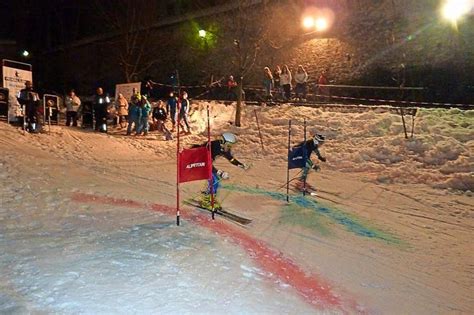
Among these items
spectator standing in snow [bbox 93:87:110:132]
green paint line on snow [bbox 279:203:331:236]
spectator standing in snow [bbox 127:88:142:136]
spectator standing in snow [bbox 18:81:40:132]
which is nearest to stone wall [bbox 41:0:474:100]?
spectator standing in snow [bbox 127:88:142:136]

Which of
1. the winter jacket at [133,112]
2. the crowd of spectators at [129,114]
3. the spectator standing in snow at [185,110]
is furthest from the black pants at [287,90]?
the winter jacket at [133,112]

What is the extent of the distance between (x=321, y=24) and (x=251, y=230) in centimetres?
1796

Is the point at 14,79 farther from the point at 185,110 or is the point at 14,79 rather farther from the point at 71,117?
the point at 185,110

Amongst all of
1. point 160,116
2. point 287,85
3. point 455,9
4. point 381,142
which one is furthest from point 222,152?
point 455,9

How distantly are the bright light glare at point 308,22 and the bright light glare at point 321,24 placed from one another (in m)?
0.30

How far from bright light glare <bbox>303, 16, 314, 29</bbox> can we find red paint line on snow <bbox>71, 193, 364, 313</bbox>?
17.6 m

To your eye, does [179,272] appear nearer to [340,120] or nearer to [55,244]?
[55,244]

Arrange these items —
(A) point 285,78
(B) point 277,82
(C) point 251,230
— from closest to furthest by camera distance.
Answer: (C) point 251,230 → (A) point 285,78 → (B) point 277,82

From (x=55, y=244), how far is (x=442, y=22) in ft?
64.1

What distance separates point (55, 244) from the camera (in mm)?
7203

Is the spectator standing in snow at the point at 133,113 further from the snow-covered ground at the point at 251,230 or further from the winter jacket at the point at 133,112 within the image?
the snow-covered ground at the point at 251,230

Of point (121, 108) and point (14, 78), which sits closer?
point (14, 78)

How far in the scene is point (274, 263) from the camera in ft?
24.6

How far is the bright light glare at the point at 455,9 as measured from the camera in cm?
1972
